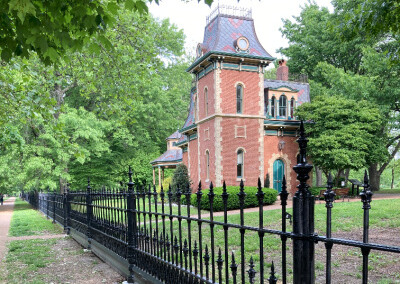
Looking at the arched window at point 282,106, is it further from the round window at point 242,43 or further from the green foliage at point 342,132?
the round window at point 242,43

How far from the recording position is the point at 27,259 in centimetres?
859

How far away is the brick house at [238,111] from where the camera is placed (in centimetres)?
2142

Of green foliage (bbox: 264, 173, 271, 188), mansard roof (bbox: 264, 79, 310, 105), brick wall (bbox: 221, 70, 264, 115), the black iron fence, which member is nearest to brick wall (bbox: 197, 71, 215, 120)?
brick wall (bbox: 221, 70, 264, 115)

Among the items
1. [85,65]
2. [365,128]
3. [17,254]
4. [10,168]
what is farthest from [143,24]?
[10,168]

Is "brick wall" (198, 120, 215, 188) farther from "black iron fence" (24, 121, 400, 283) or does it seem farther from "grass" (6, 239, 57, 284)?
"grass" (6, 239, 57, 284)

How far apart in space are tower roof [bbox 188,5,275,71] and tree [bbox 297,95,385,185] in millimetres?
4844

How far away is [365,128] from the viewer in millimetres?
22375

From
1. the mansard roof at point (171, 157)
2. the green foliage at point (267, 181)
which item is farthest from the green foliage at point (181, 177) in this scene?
the mansard roof at point (171, 157)

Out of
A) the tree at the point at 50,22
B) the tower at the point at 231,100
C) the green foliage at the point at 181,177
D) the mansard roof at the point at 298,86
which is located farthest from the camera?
the mansard roof at the point at 298,86

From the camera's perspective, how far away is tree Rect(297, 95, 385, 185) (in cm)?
2142

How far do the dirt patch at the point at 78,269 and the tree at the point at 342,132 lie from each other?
54.5ft

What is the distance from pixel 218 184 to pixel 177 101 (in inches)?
735

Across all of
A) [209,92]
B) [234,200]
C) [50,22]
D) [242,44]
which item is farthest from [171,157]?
[50,22]

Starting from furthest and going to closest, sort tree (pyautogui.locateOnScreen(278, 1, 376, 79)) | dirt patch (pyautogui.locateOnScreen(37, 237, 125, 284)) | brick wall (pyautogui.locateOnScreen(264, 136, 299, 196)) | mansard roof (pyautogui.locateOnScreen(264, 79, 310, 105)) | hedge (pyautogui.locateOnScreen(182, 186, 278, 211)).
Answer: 1. tree (pyautogui.locateOnScreen(278, 1, 376, 79))
2. mansard roof (pyautogui.locateOnScreen(264, 79, 310, 105))
3. brick wall (pyautogui.locateOnScreen(264, 136, 299, 196))
4. hedge (pyautogui.locateOnScreen(182, 186, 278, 211))
5. dirt patch (pyautogui.locateOnScreen(37, 237, 125, 284))
